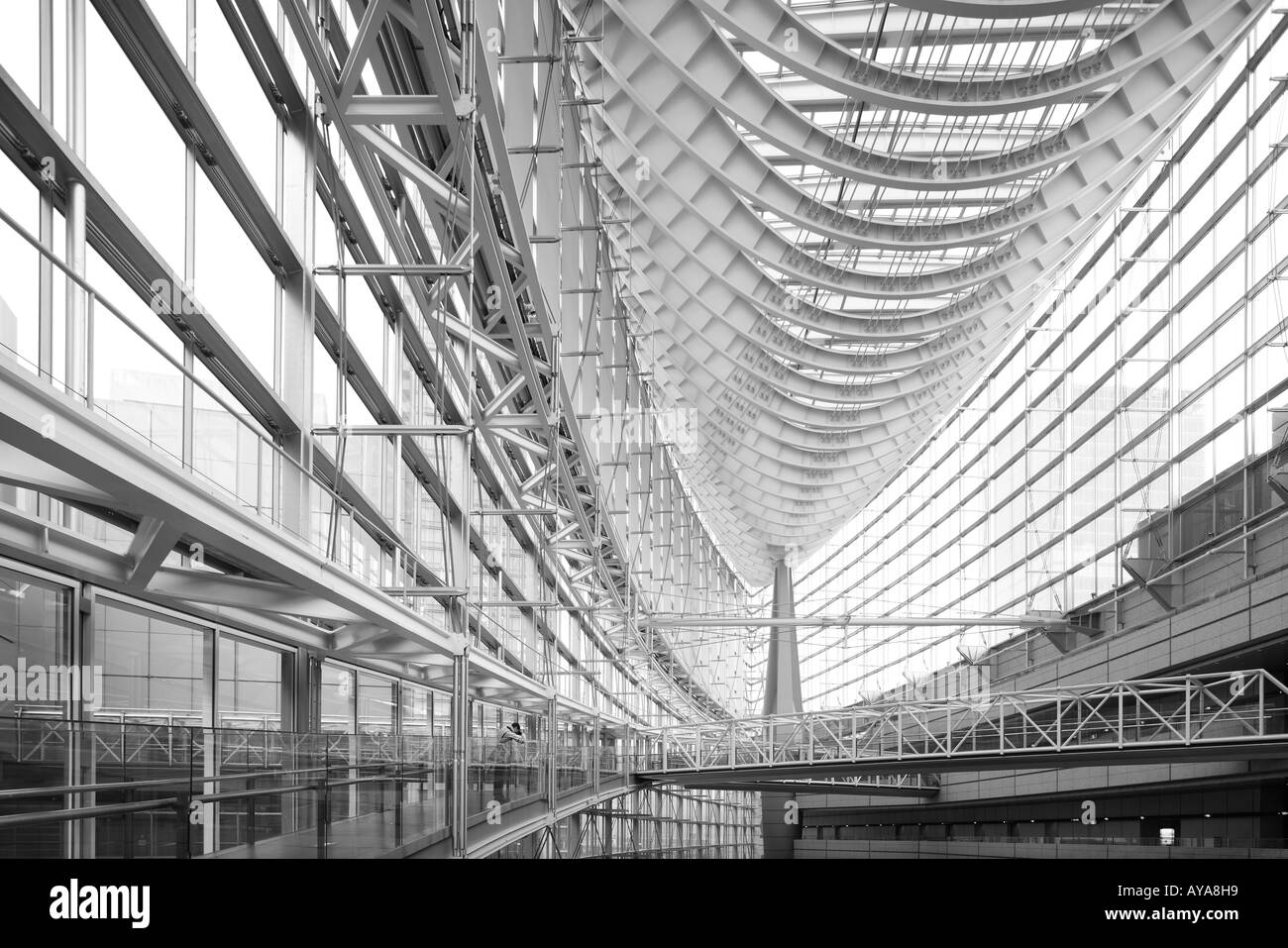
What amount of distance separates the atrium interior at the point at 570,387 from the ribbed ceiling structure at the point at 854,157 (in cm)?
12

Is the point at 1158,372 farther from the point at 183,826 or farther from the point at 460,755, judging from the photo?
the point at 183,826

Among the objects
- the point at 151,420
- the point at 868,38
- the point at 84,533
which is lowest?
the point at 84,533

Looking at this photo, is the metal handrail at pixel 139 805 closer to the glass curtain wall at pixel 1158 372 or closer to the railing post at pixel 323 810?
the railing post at pixel 323 810

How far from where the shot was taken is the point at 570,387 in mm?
25234

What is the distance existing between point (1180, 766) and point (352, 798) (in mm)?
25070

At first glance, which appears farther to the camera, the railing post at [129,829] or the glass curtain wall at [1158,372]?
the glass curtain wall at [1158,372]

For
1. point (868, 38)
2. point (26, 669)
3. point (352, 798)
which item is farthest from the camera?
point (868, 38)

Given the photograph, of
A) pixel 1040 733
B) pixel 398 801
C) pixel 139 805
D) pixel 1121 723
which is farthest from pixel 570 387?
pixel 139 805

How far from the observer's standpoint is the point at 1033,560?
43875mm

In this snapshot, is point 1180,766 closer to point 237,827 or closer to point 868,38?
point 868,38

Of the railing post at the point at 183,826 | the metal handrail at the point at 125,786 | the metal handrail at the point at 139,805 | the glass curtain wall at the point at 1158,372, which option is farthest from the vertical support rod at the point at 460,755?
the glass curtain wall at the point at 1158,372

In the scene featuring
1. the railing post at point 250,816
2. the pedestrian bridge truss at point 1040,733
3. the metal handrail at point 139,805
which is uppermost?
the metal handrail at point 139,805

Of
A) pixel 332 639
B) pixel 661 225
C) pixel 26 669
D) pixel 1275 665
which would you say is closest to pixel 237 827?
pixel 26 669

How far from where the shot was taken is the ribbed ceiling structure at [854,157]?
20.7 m
